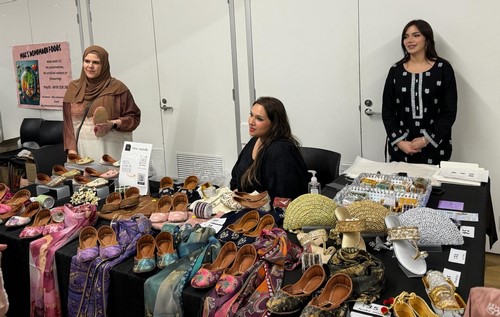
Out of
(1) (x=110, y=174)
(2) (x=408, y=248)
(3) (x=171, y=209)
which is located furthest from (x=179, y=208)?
(2) (x=408, y=248)

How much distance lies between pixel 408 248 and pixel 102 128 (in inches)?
89.2

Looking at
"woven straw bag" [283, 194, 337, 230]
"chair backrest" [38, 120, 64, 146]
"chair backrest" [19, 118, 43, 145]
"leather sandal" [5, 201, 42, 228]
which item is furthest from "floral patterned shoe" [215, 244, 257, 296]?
"chair backrest" [19, 118, 43, 145]

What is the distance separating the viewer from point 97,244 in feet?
6.57

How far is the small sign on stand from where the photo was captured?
2.62 meters

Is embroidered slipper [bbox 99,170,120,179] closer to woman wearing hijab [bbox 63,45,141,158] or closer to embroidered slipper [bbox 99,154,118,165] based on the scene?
embroidered slipper [bbox 99,154,118,165]

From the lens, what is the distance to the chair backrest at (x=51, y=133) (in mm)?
5285

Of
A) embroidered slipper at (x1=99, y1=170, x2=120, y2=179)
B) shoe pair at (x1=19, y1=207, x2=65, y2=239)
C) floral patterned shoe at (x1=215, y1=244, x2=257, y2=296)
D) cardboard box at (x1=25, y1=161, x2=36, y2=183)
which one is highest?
embroidered slipper at (x1=99, y1=170, x2=120, y2=179)

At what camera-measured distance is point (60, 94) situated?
17.8ft

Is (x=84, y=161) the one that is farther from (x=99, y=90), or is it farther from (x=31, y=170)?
(x=31, y=170)

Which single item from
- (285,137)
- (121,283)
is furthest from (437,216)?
(121,283)

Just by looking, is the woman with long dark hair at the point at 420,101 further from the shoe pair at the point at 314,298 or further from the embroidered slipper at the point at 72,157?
the embroidered slipper at the point at 72,157

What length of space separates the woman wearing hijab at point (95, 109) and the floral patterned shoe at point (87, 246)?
1300mm

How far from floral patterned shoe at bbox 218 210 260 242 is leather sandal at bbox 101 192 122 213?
2.24 feet

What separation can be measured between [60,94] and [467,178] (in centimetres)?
457
